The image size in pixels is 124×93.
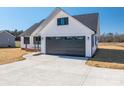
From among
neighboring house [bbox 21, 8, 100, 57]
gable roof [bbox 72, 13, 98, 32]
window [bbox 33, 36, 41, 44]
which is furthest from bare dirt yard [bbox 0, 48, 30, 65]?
gable roof [bbox 72, 13, 98, 32]

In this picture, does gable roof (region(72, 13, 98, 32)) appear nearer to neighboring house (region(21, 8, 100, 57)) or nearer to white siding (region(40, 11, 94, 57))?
neighboring house (region(21, 8, 100, 57))

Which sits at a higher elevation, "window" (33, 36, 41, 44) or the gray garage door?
"window" (33, 36, 41, 44)

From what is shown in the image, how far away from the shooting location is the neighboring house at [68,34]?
1656 cm

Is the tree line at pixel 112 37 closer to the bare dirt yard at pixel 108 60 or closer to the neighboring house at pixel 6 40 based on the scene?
the neighboring house at pixel 6 40

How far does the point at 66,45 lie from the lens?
58.5ft

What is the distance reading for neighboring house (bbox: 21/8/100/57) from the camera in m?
16.6

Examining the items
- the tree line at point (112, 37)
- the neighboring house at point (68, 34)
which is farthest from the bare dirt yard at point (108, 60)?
the tree line at point (112, 37)

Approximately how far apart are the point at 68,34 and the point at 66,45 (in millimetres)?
1220

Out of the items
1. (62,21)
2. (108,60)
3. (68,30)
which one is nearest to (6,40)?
(62,21)

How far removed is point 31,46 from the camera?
2525cm
